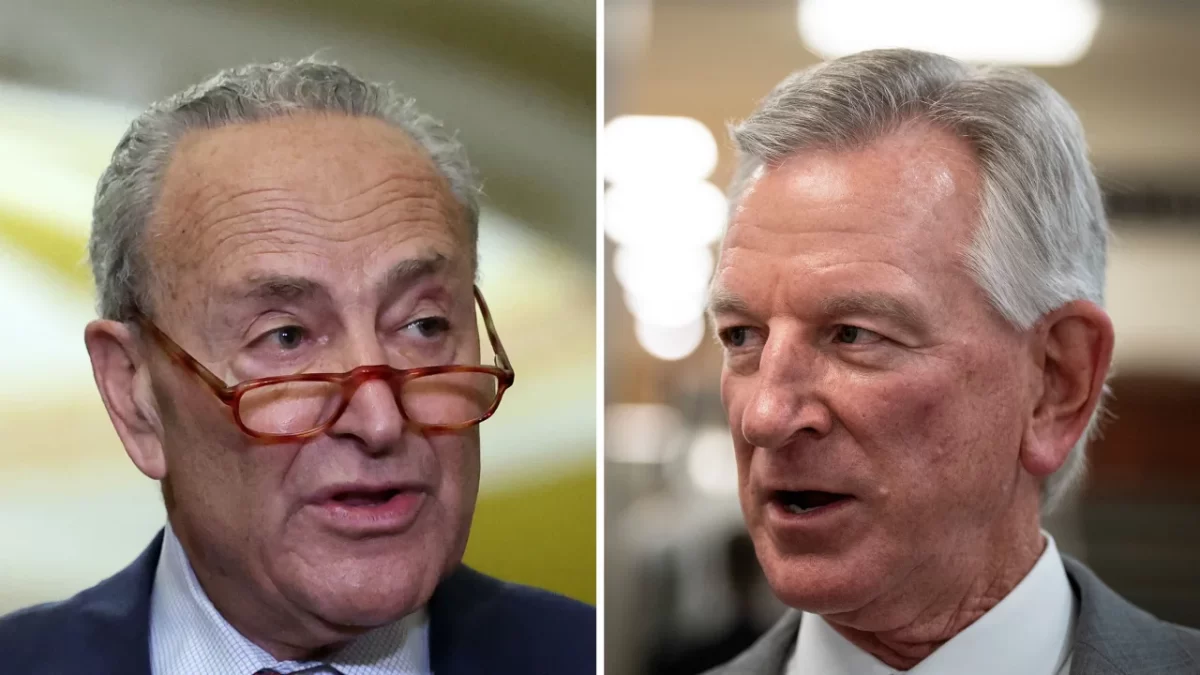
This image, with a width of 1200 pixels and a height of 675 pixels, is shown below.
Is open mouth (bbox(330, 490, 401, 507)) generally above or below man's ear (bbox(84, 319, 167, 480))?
below

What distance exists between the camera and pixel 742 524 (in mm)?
2113

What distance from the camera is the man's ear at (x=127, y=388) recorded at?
5.67 ft

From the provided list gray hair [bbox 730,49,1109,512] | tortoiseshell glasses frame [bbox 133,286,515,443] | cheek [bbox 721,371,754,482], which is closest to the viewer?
tortoiseshell glasses frame [bbox 133,286,515,443]

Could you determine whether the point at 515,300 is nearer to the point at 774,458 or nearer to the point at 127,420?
the point at 774,458

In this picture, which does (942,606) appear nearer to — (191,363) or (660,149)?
(660,149)

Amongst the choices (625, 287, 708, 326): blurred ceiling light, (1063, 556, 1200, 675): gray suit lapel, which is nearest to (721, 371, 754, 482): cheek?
(625, 287, 708, 326): blurred ceiling light

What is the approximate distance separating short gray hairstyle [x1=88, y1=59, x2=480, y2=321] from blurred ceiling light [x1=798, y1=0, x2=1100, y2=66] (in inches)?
33.2

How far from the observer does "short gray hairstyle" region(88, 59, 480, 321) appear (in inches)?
67.7

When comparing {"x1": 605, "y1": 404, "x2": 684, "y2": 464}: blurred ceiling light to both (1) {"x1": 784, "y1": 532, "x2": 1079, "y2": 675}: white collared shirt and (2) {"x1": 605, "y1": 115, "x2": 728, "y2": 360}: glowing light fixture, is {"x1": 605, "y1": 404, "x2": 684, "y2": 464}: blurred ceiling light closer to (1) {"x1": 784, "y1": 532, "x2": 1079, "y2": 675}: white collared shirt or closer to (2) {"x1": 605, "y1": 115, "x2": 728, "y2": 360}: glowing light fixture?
(2) {"x1": 605, "y1": 115, "x2": 728, "y2": 360}: glowing light fixture

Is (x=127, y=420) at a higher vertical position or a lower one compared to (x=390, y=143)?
Result: lower

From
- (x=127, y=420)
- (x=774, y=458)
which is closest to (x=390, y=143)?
(x=127, y=420)

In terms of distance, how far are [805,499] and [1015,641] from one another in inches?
16.0

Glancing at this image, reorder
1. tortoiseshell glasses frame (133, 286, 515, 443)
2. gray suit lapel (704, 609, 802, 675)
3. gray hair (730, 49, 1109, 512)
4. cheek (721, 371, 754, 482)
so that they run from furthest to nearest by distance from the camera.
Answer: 1. gray suit lapel (704, 609, 802, 675)
2. cheek (721, 371, 754, 482)
3. gray hair (730, 49, 1109, 512)
4. tortoiseshell glasses frame (133, 286, 515, 443)

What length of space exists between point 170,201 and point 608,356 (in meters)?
0.79
